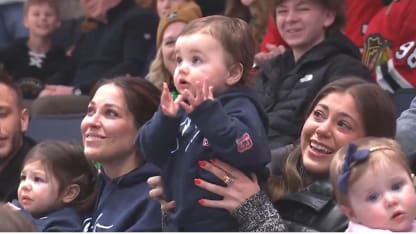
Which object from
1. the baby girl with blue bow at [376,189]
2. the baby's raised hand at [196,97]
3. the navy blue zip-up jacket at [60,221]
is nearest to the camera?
the baby girl with blue bow at [376,189]

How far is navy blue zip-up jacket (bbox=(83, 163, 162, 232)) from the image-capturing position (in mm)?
4051

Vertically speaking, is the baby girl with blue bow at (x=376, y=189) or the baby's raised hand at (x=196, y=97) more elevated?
the baby's raised hand at (x=196, y=97)

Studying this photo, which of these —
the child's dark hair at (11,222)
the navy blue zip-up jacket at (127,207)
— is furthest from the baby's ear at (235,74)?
the child's dark hair at (11,222)

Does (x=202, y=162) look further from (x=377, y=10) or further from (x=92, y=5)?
(x=92, y=5)

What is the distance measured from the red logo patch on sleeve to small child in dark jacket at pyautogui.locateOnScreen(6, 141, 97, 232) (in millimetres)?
886

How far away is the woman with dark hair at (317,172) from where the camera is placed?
3707mm

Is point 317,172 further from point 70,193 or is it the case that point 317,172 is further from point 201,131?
point 70,193

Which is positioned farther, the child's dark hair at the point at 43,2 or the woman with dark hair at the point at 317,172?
the child's dark hair at the point at 43,2

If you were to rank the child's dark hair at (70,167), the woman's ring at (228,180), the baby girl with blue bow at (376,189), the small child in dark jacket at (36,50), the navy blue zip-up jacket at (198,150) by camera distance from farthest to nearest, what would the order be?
1. the small child in dark jacket at (36,50)
2. the child's dark hair at (70,167)
3. the woman's ring at (228,180)
4. the navy blue zip-up jacket at (198,150)
5. the baby girl with blue bow at (376,189)

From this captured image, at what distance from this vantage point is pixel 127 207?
4.11m

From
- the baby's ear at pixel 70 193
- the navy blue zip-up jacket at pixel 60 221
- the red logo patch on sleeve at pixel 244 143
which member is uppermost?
the red logo patch on sleeve at pixel 244 143

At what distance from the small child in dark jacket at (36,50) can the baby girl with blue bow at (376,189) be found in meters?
3.88

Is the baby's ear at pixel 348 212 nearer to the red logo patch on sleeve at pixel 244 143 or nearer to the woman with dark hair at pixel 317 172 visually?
the woman with dark hair at pixel 317 172

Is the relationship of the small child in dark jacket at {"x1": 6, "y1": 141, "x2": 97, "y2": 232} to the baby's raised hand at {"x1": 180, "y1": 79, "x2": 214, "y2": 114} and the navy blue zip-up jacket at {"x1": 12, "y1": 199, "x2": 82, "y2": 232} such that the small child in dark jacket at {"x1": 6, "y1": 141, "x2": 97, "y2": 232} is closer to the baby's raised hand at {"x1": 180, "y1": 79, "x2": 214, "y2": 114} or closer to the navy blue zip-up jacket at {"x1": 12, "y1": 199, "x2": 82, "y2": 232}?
the navy blue zip-up jacket at {"x1": 12, "y1": 199, "x2": 82, "y2": 232}
